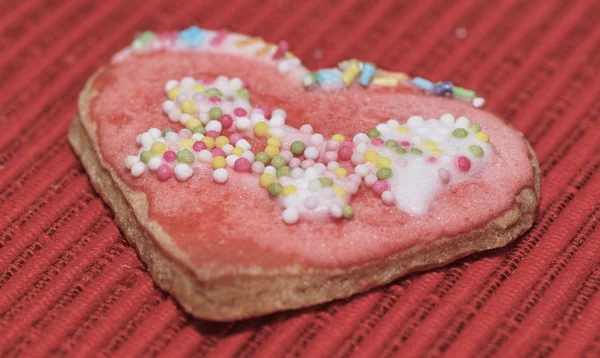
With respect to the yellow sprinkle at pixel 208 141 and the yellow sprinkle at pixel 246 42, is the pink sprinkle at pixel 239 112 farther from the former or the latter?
the yellow sprinkle at pixel 246 42

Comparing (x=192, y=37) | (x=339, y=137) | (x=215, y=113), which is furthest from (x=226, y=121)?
(x=192, y=37)

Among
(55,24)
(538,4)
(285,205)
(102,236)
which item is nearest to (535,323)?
(285,205)

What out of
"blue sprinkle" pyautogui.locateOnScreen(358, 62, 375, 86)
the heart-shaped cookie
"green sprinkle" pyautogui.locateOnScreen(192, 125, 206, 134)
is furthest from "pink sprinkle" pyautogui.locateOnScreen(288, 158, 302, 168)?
"blue sprinkle" pyautogui.locateOnScreen(358, 62, 375, 86)

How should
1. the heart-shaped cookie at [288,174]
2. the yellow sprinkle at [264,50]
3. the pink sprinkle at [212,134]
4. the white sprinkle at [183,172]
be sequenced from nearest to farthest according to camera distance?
the heart-shaped cookie at [288,174] < the white sprinkle at [183,172] < the pink sprinkle at [212,134] < the yellow sprinkle at [264,50]

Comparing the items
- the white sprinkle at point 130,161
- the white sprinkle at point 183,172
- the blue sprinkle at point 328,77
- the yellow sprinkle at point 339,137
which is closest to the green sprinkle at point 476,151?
the yellow sprinkle at point 339,137

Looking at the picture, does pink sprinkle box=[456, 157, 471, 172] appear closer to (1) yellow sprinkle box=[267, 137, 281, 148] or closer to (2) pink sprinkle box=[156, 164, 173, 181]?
(1) yellow sprinkle box=[267, 137, 281, 148]

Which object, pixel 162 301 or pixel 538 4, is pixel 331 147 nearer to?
pixel 162 301
